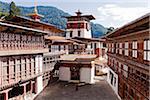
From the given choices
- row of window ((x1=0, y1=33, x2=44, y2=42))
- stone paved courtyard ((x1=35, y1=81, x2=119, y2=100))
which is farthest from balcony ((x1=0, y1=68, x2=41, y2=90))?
row of window ((x1=0, y1=33, x2=44, y2=42))

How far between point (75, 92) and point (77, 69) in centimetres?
716

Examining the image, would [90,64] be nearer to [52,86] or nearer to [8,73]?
[52,86]

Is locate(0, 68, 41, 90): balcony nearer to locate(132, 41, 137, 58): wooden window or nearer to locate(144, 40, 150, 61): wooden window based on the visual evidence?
locate(132, 41, 137, 58): wooden window

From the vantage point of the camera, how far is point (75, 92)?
28359 mm

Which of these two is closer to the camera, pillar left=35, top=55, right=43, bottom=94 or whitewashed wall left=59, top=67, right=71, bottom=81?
pillar left=35, top=55, right=43, bottom=94

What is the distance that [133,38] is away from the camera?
57.4ft

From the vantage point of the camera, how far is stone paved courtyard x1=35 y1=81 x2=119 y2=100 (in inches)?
1017

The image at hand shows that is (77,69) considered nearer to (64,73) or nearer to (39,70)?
(64,73)

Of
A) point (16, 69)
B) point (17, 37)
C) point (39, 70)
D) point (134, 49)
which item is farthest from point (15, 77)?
point (134, 49)

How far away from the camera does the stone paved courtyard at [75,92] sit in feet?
84.7

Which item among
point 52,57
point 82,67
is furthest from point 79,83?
point 52,57

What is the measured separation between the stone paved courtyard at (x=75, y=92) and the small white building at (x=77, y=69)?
1782 mm

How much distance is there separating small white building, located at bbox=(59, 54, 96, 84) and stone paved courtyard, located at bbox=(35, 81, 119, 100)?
178 centimetres

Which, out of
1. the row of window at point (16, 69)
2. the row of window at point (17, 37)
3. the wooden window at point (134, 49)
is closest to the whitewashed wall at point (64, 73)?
the row of window at point (17, 37)
